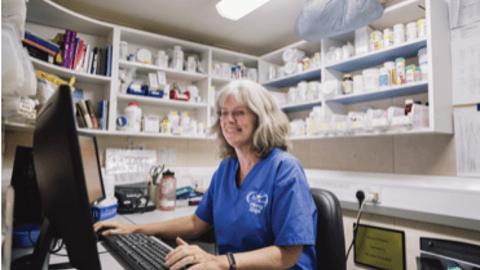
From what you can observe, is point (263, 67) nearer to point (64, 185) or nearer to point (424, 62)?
point (424, 62)

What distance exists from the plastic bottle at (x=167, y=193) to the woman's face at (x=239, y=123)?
98 cm

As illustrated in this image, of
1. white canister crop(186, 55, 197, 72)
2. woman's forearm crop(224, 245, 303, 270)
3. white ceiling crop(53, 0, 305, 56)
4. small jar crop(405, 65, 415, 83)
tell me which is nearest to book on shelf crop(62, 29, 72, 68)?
white ceiling crop(53, 0, 305, 56)

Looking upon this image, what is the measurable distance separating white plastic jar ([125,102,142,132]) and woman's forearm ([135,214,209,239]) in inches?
51.3

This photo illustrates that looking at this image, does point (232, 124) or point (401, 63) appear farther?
point (401, 63)

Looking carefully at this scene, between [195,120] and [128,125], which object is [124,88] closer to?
[128,125]

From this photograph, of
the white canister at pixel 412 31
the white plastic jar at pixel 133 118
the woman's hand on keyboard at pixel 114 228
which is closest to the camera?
the woman's hand on keyboard at pixel 114 228

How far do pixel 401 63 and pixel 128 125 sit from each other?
211 cm

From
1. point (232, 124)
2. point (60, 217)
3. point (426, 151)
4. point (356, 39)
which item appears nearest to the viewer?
point (60, 217)

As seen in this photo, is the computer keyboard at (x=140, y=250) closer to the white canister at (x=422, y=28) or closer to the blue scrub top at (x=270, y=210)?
the blue scrub top at (x=270, y=210)

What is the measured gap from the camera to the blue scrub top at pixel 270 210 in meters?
0.97

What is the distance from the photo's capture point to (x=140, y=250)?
992mm

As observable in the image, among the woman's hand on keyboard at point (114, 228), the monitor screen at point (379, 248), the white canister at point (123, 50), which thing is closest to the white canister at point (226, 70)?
the white canister at point (123, 50)

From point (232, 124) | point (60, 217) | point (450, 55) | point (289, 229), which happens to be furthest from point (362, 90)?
point (60, 217)

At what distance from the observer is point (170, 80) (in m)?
2.83
